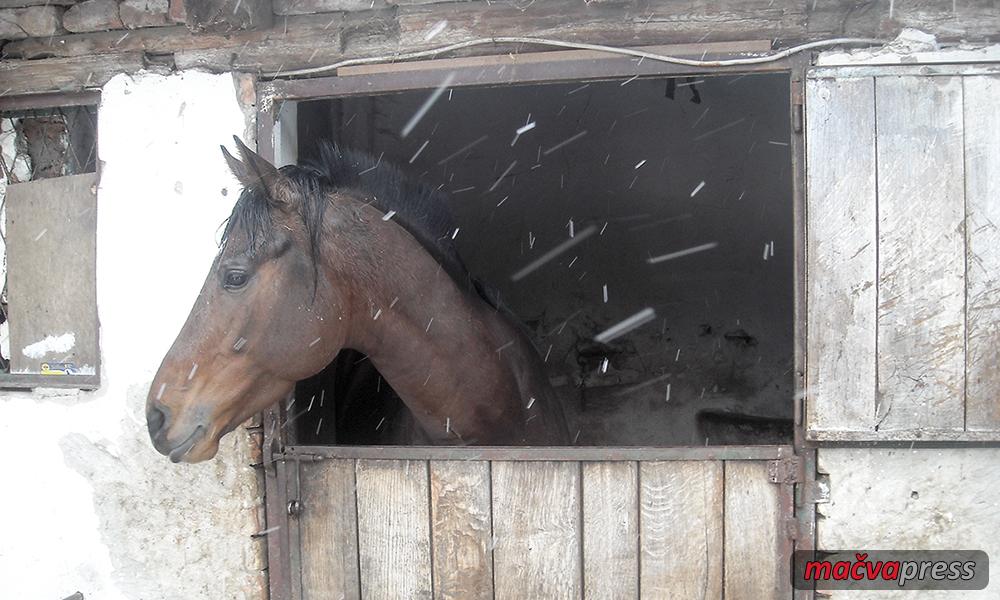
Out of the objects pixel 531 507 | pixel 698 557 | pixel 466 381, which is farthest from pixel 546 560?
pixel 466 381

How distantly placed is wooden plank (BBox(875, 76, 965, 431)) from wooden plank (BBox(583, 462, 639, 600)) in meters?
0.74

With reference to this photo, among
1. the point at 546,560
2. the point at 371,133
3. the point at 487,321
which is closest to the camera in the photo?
the point at 546,560

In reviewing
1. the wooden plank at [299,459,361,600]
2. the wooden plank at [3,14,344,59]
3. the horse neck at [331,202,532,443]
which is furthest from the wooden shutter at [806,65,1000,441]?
the wooden plank at [3,14,344,59]

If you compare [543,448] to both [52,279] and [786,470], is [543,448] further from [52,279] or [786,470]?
[52,279]

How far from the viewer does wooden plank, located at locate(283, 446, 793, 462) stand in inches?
88.3

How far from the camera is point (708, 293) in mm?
5238

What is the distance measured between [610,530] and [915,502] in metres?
0.88

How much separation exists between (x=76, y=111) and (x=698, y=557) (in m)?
2.94

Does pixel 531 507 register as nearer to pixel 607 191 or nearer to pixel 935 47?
pixel 935 47

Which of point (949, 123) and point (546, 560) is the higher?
point (949, 123)

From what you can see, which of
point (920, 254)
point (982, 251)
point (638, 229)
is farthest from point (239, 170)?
→ point (638, 229)

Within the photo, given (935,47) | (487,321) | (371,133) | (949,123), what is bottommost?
(487,321)

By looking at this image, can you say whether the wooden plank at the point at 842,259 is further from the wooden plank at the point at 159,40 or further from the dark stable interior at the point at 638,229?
the dark stable interior at the point at 638,229

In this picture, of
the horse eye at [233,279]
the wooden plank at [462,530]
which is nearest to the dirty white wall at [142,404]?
the horse eye at [233,279]
